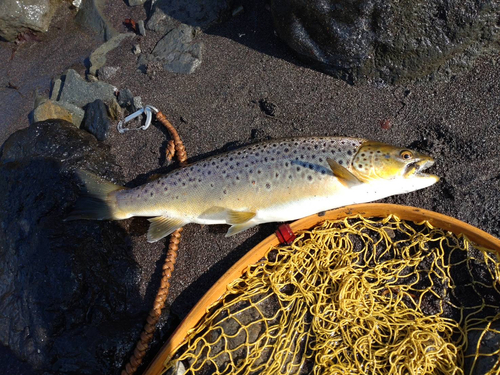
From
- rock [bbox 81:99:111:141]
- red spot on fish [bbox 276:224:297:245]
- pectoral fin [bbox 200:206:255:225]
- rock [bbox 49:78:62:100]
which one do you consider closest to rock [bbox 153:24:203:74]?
rock [bbox 81:99:111:141]

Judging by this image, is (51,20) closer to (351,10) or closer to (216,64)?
(216,64)

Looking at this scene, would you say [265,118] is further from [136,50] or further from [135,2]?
[135,2]

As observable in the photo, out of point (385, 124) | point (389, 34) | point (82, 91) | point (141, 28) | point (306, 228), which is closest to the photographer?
point (306, 228)

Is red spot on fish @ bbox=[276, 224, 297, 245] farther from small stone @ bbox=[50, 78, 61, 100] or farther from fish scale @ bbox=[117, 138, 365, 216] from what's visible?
small stone @ bbox=[50, 78, 61, 100]

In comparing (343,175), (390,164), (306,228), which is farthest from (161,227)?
(390,164)

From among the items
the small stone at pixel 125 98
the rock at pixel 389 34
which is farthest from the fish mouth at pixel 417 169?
the small stone at pixel 125 98

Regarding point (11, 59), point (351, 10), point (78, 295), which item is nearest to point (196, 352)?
point (78, 295)

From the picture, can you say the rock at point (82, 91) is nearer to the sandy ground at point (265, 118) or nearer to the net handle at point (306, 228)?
the sandy ground at point (265, 118)
